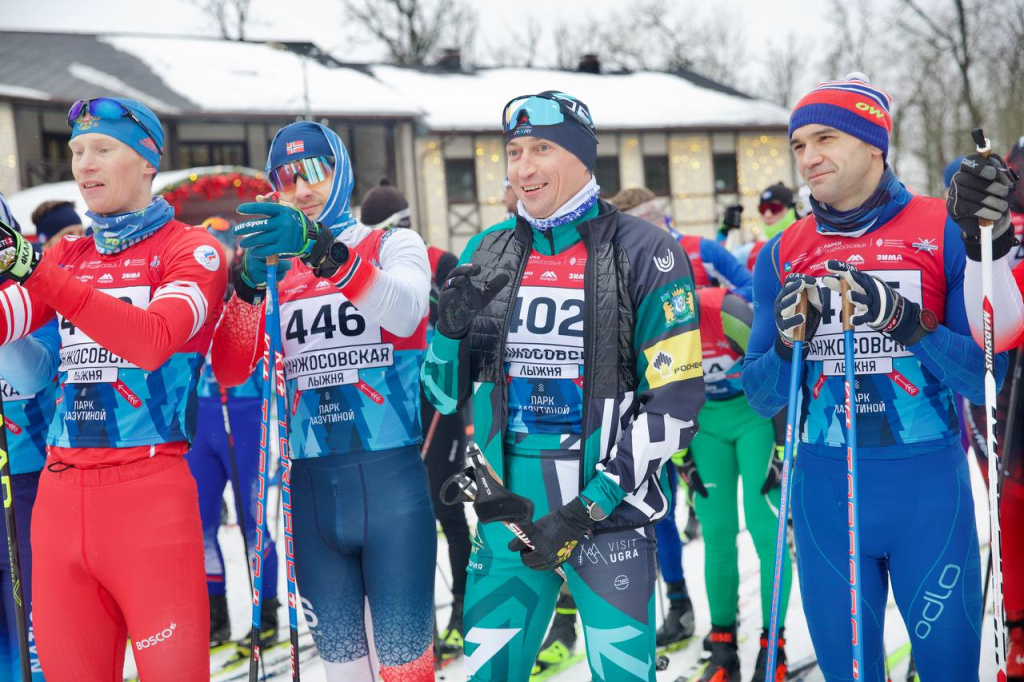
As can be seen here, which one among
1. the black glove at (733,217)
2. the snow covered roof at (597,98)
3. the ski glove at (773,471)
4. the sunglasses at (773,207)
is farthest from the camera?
the snow covered roof at (597,98)

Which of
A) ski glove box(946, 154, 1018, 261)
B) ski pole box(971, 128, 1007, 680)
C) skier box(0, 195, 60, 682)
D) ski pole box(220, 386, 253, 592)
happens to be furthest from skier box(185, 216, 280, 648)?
ski glove box(946, 154, 1018, 261)

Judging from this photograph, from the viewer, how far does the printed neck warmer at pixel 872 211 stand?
9.29 ft

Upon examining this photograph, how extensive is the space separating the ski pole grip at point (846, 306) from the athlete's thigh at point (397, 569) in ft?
4.98

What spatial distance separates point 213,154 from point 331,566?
21160 mm

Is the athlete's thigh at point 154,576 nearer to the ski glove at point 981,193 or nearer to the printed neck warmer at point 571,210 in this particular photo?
the printed neck warmer at point 571,210

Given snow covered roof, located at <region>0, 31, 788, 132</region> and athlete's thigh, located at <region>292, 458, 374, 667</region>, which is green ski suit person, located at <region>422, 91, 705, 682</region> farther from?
snow covered roof, located at <region>0, 31, 788, 132</region>

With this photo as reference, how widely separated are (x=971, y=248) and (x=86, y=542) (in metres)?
2.73

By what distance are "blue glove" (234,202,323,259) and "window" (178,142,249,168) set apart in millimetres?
20820

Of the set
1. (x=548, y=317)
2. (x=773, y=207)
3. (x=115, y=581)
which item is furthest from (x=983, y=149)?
(x=773, y=207)

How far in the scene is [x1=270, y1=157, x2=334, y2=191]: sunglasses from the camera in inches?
125

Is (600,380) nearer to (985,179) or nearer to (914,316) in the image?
(914,316)

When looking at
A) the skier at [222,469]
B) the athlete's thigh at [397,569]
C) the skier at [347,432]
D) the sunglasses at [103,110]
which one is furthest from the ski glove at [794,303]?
the skier at [222,469]

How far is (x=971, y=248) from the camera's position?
2.55 metres

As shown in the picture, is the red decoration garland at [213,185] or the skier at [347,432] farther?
the red decoration garland at [213,185]
